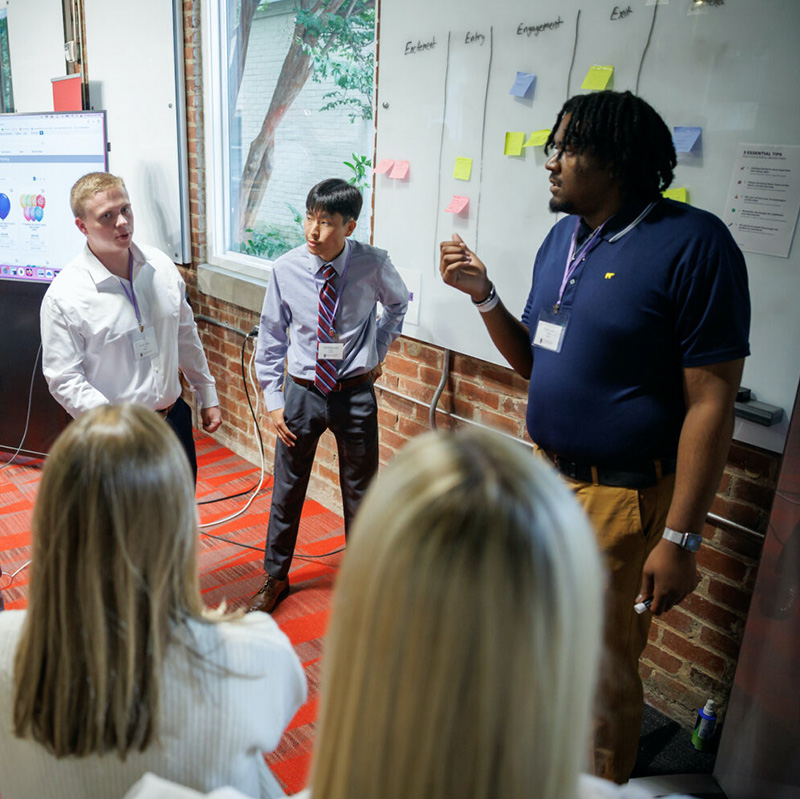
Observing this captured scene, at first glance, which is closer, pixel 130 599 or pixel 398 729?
pixel 398 729

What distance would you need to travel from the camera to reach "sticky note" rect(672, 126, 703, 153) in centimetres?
177

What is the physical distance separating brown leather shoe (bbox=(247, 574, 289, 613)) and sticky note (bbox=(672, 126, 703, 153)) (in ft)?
6.56

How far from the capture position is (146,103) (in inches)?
158

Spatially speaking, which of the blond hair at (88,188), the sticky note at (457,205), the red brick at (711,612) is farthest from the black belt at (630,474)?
the blond hair at (88,188)

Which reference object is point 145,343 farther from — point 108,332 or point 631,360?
point 631,360

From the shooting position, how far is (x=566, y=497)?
545 mm

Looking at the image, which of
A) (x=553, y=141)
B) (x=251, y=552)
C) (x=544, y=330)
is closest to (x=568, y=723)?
(x=544, y=330)

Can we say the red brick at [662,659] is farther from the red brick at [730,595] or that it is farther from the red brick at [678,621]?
the red brick at [730,595]

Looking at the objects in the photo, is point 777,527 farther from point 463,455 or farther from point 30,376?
point 30,376

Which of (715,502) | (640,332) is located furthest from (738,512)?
(640,332)

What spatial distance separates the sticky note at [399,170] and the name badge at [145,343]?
109cm

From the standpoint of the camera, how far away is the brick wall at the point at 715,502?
6.13 ft

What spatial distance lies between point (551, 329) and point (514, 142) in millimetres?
919

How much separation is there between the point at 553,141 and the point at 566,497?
135 cm
